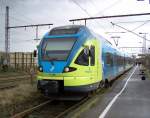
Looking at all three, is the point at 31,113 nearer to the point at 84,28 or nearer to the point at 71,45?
the point at 71,45

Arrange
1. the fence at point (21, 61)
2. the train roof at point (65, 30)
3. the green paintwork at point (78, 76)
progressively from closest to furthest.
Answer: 1. the green paintwork at point (78, 76)
2. the train roof at point (65, 30)
3. the fence at point (21, 61)

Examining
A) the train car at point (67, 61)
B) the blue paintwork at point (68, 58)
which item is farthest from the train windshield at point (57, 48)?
the blue paintwork at point (68, 58)

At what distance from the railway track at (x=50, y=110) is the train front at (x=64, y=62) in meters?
0.69

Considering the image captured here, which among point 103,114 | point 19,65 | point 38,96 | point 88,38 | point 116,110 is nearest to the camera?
point 103,114

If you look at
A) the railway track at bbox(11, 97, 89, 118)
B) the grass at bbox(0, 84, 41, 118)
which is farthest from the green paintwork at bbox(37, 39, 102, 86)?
the grass at bbox(0, 84, 41, 118)

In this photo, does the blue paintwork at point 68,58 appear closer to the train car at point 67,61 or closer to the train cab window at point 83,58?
the train car at point 67,61

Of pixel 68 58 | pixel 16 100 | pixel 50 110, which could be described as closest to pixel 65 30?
pixel 68 58

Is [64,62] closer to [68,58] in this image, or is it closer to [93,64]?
[68,58]

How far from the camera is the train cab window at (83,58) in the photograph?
15.1 metres

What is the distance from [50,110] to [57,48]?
2.66 m

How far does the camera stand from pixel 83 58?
15.4 meters

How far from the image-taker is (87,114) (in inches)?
505

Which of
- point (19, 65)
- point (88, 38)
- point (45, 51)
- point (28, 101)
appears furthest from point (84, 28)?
point (19, 65)

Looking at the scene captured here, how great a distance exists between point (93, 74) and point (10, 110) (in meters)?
4.23
